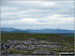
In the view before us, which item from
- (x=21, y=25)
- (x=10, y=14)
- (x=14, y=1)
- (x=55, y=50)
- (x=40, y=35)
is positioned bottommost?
(x=55, y=50)

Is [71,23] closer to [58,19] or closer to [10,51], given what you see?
[58,19]

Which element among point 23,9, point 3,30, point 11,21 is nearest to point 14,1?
point 23,9

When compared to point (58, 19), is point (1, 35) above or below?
below

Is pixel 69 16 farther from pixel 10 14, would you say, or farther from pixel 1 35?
pixel 1 35

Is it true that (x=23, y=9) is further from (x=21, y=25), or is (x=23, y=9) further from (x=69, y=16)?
(x=69, y=16)

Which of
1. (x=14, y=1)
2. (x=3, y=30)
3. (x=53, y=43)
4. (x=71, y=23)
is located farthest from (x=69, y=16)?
(x=3, y=30)

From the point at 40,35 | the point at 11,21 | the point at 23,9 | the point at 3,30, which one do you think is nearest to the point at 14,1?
the point at 23,9

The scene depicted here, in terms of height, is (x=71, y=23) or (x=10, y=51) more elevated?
(x=71, y=23)

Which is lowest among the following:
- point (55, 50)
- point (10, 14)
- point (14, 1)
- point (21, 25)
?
point (55, 50)
